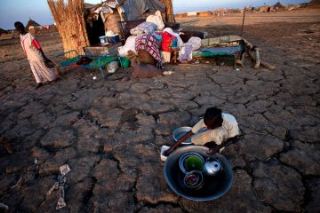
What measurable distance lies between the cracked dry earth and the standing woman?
37 centimetres

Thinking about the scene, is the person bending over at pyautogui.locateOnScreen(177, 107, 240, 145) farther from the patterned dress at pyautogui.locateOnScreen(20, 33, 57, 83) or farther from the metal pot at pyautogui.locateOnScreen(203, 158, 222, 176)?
the patterned dress at pyautogui.locateOnScreen(20, 33, 57, 83)

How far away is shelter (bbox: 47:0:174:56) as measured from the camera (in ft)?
22.5

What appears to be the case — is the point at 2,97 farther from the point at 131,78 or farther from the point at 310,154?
the point at 310,154

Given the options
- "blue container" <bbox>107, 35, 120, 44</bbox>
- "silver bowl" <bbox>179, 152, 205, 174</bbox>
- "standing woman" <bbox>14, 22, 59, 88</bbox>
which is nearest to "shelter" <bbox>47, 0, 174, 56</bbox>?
"blue container" <bbox>107, 35, 120, 44</bbox>

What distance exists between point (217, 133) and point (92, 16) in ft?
28.7

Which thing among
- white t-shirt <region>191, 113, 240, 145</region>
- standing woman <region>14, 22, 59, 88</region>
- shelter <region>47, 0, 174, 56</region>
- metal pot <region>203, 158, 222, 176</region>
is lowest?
metal pot <region>203, 158, 222, 176</region>

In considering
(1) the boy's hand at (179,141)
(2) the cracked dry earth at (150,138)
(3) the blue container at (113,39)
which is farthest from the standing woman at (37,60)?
(1) the boy's hand at (179,141)

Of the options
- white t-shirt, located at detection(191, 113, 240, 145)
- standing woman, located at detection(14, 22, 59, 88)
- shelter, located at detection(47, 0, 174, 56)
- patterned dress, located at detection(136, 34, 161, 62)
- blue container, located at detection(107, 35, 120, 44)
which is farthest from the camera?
Answer: blue container, located at detection(107, 35, 120, 44)

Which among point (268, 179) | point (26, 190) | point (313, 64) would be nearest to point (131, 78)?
point (26, 190)

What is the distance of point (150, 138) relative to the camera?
2.81m

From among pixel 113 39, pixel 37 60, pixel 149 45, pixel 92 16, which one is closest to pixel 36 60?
pixel 37 60

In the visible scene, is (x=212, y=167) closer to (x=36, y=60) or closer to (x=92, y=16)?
(x=36, y=60)

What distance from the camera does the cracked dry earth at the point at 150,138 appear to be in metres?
1.95

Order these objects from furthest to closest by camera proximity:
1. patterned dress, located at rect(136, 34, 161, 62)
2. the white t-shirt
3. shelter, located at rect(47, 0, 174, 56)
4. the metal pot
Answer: shelter, located at rect(47, 0, 174, 56), patterned dress, located at rect(136, 34, 161, 62), the white t-shirt, the metal pot
